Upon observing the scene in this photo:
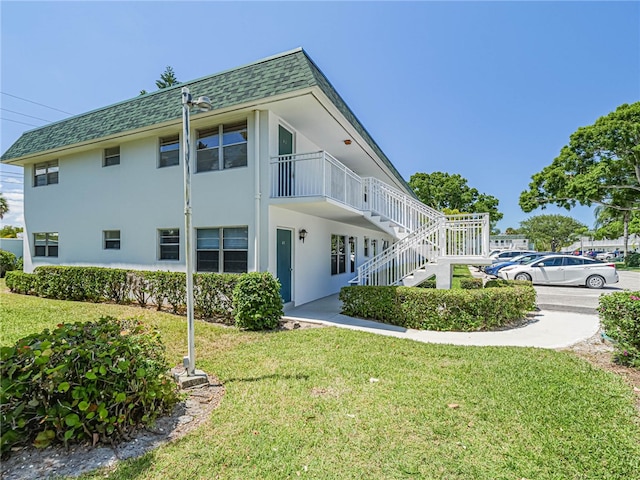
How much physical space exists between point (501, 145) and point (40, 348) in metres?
26.8

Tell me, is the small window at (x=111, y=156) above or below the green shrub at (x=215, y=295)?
above

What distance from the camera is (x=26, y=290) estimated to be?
11039 mm

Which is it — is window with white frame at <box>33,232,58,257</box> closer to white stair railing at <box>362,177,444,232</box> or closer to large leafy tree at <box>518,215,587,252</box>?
white stair railing at <box>362,177,444,232</box>

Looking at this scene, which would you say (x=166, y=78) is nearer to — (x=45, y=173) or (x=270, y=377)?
(x=45, y=173)

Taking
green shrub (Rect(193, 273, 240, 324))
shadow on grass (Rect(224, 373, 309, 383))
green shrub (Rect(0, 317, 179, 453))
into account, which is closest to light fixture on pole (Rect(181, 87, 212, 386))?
shadow on grass (Rect(224, 373, 309, 383))

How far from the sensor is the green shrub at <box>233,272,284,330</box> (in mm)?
6812

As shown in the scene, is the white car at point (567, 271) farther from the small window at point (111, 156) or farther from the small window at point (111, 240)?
the small window at point (111, 156)

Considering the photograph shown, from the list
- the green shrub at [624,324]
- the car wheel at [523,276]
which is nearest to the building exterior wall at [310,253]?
the green shrub at [624,324]

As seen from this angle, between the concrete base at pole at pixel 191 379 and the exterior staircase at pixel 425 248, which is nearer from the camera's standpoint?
the concrete base at pole at pixel 191 379

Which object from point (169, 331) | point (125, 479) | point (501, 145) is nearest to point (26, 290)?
point (169, 331)

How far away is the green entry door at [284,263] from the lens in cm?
887

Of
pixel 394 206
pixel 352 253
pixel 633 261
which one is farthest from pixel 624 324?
pixel 633 261

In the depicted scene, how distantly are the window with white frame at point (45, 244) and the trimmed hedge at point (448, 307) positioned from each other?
42.3 feet

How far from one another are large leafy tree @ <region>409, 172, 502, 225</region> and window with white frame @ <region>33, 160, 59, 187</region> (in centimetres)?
3272
